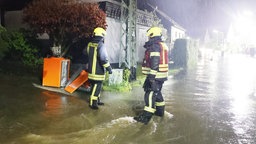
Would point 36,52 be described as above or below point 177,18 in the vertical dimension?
below

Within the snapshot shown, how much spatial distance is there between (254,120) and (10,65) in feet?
28.2

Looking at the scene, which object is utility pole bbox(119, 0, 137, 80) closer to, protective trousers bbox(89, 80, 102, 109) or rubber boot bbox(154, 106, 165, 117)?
protective trousers bbox(89, 80, 102, 109)

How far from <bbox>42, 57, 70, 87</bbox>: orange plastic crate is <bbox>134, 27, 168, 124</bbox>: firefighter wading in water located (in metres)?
3.25

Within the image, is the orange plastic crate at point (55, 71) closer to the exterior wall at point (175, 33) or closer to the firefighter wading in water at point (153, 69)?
the firefighter wading in water at point (153, 69)

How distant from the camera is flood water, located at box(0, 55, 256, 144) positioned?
5160 mm

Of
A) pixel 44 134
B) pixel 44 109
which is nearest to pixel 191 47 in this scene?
pixel 44 109

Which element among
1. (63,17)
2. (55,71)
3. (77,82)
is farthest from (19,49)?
(77,82)

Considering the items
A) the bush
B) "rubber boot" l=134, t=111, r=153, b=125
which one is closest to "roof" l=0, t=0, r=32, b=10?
the bush

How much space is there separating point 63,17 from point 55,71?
2.13 metres

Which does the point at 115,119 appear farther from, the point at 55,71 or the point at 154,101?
the point at 55,71

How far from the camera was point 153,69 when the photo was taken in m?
6.14

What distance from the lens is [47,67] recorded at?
8773 millimetres

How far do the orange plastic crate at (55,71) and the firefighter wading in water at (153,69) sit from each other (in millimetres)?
3251

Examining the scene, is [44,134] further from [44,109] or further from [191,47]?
[191,47]
